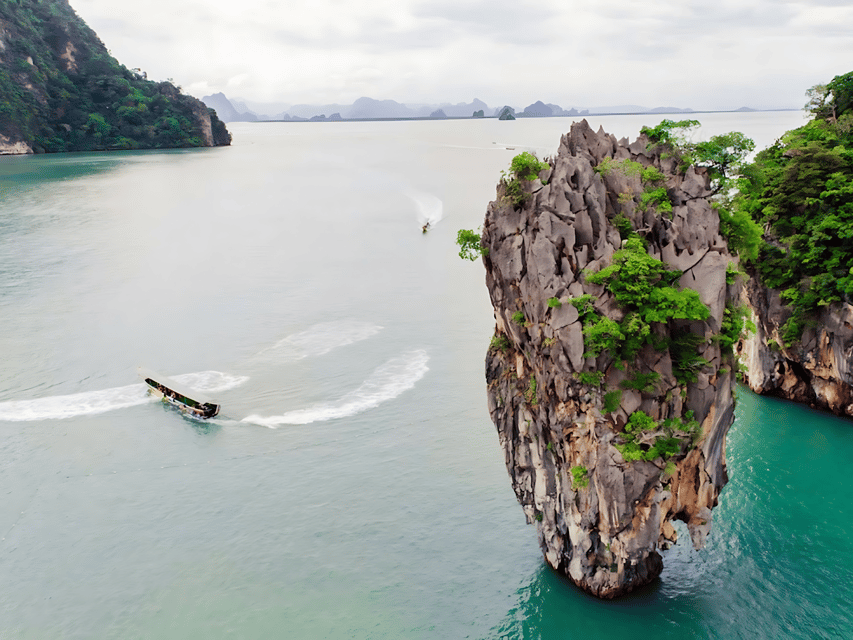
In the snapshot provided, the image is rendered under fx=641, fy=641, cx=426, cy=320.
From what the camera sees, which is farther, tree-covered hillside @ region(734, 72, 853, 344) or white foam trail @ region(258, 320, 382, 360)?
white foam trail @ region(258, 320, 382, 360)

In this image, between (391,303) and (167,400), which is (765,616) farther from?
(391,303)

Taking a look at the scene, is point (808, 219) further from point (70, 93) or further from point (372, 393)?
point (70, 93)

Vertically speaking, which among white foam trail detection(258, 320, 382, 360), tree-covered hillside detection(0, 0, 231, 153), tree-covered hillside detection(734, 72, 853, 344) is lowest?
white foam trail detection(258, 320, 382, 360)

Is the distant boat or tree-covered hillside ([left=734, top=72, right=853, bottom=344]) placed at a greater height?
tree-covered hillside ([left=734, top=72, right=853, bottom=344])

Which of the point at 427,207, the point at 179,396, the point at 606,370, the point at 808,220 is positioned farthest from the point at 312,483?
the point at 427,207

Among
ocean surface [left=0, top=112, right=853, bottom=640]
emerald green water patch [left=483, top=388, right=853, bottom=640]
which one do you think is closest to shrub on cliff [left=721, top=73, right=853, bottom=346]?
ocean surface [left=0, top=112, right=853, bottom=640]

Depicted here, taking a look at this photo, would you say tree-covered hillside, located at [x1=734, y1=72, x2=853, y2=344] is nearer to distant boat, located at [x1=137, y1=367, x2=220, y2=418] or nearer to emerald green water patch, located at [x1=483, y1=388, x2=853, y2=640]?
emerald green water patch, located at [x1=483, y1=388, x2=853, y2=640]

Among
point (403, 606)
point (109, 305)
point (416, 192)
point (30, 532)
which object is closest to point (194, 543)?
point (30, 532)
